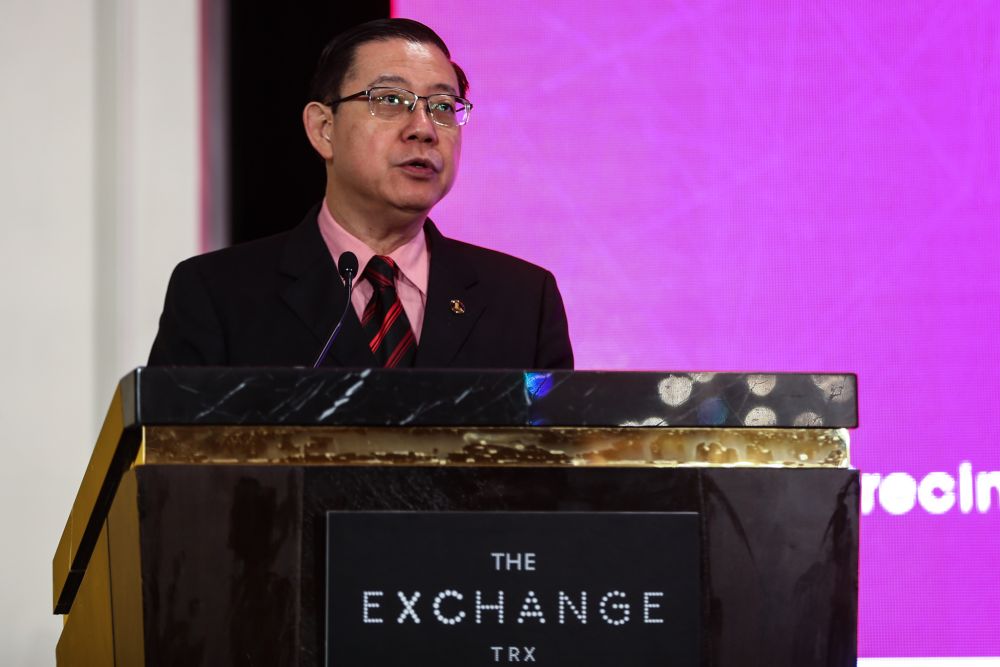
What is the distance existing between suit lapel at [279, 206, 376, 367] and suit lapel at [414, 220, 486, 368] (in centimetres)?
12

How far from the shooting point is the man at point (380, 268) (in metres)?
1.58

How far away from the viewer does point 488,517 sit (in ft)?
2.56

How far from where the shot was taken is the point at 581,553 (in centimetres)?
79

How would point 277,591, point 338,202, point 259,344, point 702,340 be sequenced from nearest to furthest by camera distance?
1. point 277,591
2. point 259,344
3. point 338,202
4. point 702,340

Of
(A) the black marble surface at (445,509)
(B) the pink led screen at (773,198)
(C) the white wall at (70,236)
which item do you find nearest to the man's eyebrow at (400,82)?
(B) the pink led screen at (773,198)

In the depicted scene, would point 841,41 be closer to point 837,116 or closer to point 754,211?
point 837,116

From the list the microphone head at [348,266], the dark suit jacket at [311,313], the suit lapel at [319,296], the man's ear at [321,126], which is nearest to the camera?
the microphone head at [348,266]

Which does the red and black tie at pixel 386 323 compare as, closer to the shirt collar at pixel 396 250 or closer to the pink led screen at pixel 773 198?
the shirt collar at pixel 396 250

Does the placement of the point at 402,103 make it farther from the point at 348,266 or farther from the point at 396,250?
the point at 348,266

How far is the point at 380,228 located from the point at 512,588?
3.57 ft

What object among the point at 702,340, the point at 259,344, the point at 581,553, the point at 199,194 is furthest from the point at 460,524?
the point at 199,194

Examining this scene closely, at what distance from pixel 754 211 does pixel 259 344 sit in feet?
4.49

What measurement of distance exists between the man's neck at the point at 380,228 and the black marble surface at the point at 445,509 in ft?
3.40

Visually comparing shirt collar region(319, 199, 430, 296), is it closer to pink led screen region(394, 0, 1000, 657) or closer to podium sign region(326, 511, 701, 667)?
pink led screen region(394, 0, 1000, 657)
